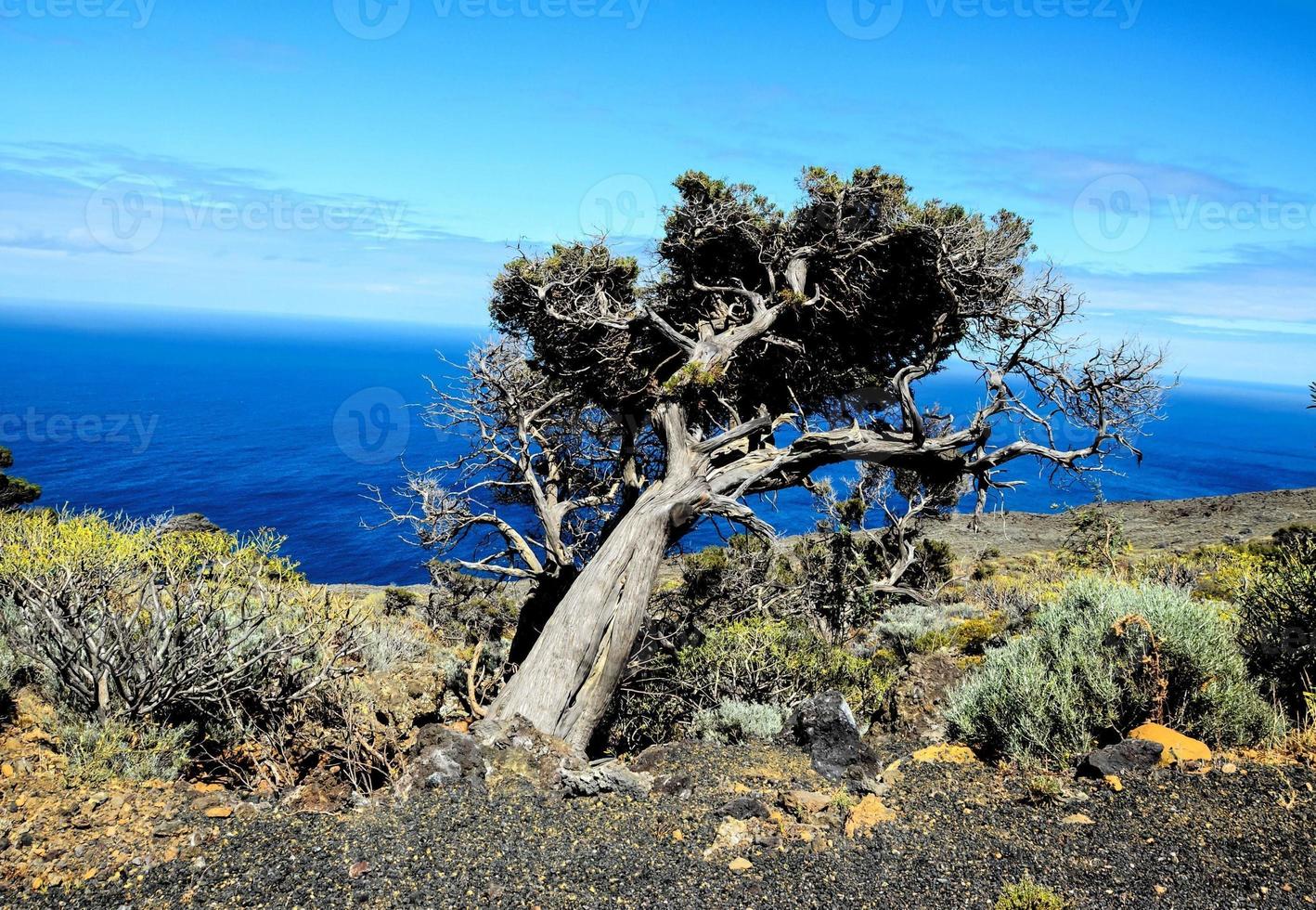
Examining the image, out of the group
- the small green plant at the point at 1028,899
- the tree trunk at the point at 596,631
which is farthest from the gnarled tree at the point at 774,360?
the small green plant at the point at 1028,899

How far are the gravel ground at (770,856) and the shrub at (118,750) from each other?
1.07m

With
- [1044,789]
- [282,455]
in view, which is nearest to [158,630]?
[1044,789]

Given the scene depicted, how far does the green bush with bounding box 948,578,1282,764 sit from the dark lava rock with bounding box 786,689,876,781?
108 centimetres

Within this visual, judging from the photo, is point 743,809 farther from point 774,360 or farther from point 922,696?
point 774,360

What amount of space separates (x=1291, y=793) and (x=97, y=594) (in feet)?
30.1

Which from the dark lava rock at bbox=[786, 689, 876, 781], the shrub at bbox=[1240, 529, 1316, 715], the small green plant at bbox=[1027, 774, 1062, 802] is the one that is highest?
the shrub at bbox=[1240, 529, 1316, 715]

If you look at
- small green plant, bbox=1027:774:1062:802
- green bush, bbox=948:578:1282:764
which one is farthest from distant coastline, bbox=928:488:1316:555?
small green plant, bbox=1027:774:1062:802

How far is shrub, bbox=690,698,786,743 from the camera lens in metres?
8.20

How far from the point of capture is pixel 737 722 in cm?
842

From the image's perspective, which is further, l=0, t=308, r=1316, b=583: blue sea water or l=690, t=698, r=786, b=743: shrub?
l=0, t=308, r=1316, b=583: blue sea water

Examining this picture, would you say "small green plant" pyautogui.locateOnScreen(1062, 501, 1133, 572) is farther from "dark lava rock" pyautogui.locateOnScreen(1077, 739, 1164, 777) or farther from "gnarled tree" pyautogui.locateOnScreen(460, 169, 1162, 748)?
"dark lava rock" pyautogui.locateOnScreen(1077, 739, 1164, 777)

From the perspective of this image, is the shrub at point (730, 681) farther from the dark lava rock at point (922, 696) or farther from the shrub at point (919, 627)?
the shrub at point (919, 627)

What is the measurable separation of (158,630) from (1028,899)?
6.62 m

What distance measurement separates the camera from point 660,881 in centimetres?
491
